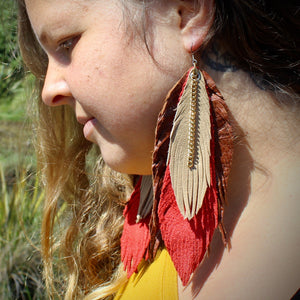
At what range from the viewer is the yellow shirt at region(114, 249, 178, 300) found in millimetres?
1190

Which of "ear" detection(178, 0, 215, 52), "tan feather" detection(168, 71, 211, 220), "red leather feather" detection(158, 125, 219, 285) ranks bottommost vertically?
"red leather feather" detection(158, 125, 219, 285)

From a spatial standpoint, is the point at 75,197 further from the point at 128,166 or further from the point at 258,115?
the point at 258,115

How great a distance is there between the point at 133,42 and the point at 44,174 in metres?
0.98

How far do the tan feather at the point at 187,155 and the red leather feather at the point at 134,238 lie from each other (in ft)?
1.17

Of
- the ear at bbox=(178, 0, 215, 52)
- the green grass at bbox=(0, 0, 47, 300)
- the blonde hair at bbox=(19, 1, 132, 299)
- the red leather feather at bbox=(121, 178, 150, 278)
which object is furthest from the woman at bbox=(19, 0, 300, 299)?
the green grass at bbox=(0, 0, 47, 300)

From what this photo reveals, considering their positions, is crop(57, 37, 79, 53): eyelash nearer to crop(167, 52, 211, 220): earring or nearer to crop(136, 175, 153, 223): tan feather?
crop(167, 52, 211, 220): earring

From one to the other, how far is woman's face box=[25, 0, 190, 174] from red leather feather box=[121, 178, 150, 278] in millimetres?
348

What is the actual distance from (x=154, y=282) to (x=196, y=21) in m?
0.73

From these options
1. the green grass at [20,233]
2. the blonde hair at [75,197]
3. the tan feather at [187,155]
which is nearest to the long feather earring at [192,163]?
the tan feather at [187,155]

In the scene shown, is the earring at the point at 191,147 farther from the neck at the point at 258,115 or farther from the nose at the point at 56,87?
the nose at the point at 56,87

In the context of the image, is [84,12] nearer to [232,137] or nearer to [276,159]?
[232,137]

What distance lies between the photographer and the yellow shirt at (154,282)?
119 cm

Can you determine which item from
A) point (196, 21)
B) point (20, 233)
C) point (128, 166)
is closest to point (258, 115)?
point (196, 21)

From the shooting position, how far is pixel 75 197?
6.25 feet
